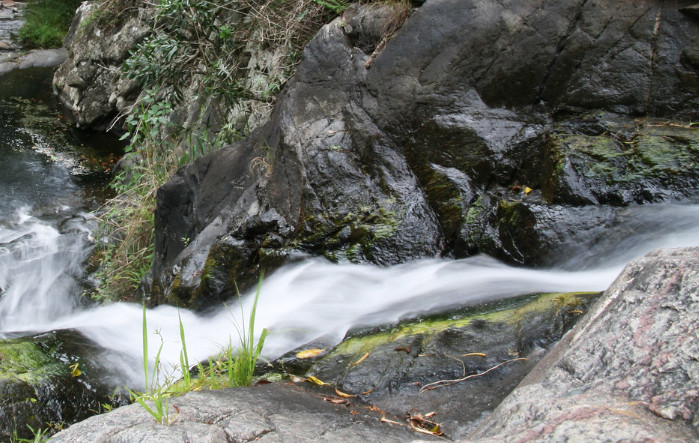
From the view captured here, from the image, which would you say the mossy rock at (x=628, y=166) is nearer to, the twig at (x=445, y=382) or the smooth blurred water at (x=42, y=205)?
the twig at (x=445, y=382)

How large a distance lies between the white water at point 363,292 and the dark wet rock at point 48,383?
0.56ft

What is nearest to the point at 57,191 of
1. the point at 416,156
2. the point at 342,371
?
the point at 416,156

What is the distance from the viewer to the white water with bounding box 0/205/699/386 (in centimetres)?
334

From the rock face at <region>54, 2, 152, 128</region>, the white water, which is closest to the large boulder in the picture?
the white water

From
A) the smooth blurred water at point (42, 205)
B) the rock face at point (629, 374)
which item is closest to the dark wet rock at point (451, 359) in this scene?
the rock face at point (629, 374)

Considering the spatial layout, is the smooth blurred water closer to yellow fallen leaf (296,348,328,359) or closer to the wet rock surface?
the wet rock surface

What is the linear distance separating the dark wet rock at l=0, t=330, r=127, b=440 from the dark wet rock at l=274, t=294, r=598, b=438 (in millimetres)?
1448

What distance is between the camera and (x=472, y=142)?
4117 millimetres

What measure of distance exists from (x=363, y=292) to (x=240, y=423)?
170cm

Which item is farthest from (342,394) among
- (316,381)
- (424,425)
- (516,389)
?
(516,389)

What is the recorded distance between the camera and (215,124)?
6664 millimetres

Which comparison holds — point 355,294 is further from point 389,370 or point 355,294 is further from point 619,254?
point 619,254

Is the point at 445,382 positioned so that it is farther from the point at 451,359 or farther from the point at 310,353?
the point at 310,353

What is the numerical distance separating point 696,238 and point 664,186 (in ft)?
1.46
